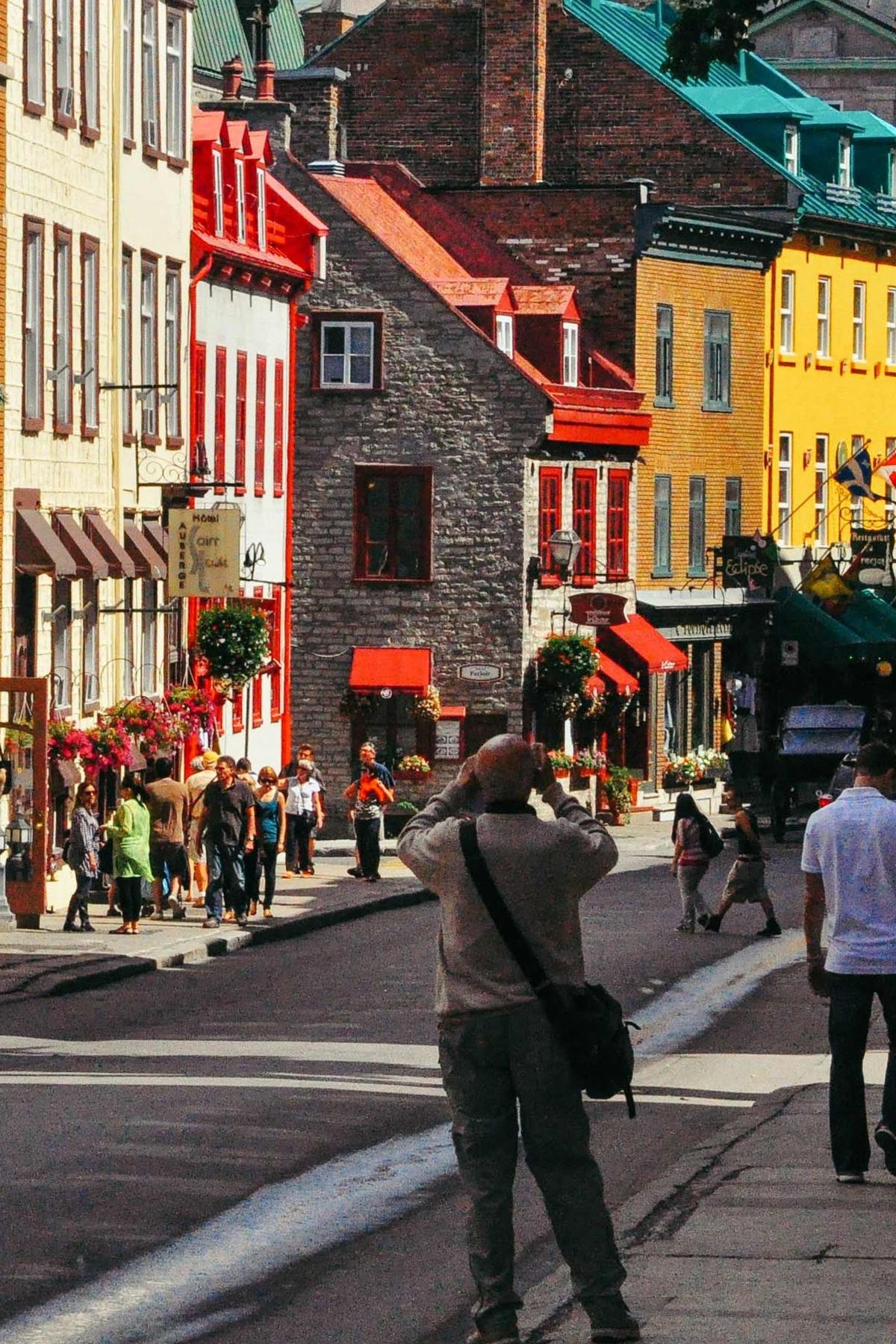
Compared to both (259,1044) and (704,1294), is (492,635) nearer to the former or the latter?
(259,1044)

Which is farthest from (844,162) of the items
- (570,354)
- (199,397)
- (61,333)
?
(61,333)

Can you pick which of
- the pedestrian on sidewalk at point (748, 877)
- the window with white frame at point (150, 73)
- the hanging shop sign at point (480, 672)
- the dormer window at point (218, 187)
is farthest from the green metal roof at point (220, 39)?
the pedestrian on sidewalk at point (748, 877)

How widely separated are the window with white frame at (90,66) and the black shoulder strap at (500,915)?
2624 centimetres

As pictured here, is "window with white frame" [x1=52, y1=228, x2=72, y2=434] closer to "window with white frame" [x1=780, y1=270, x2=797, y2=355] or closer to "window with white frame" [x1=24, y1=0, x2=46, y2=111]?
"window with white frame" [x1=24, y1=0, x2=46, y2=111]

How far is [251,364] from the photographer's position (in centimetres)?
4291

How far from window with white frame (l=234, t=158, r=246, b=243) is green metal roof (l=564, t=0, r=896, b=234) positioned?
18.5m

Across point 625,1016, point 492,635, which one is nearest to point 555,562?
point 492,635

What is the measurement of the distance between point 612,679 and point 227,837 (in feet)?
74.3

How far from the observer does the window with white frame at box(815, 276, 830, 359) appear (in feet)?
202

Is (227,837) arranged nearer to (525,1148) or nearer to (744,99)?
(525,1148)

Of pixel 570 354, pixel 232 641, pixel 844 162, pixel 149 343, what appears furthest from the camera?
pixel 844 162

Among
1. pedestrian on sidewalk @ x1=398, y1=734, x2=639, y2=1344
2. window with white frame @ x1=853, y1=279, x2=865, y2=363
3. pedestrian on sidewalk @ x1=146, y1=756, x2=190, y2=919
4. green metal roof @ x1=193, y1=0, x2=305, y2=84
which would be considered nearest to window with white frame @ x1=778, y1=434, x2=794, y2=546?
window with white frame @ x1=853, y1=279, x2=865, y2=363

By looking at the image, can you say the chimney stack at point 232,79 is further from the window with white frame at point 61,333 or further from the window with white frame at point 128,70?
the window with white frame at point 61,333

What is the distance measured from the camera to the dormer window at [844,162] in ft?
210
